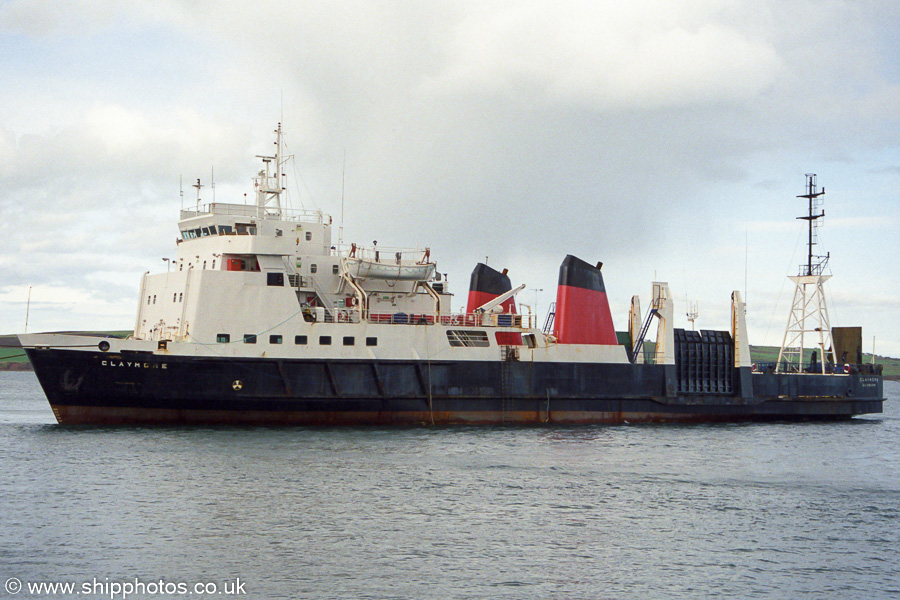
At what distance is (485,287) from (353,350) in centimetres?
762

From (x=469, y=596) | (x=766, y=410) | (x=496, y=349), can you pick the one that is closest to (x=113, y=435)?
(x=496, y=349)

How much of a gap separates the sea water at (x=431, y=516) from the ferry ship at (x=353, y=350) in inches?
52.0

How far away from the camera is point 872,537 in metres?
17.1

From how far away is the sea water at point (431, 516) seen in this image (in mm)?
13805

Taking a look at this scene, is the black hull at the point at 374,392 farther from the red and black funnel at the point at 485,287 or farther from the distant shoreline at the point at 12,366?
the distant shoreline at the point at 12,366

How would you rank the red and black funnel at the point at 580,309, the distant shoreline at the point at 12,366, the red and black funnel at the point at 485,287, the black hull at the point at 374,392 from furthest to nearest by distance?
1. the distant shoreline at the point at 12,366
2. the red and black funnel at the point at 485,287
3. the red and black funnel at the point at 580,309
4. the black hull at the point at 374,392

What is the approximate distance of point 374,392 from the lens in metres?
28.6

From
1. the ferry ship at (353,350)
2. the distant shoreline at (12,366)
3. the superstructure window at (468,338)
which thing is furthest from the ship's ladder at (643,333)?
the distant shoreline at (12,366)

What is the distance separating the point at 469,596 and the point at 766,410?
25.3 metres

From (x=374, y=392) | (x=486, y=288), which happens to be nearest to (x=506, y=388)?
(x=374, y=392)

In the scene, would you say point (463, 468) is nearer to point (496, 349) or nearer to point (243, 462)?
point (243, 462)

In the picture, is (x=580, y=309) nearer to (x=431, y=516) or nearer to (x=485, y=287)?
(x=485, y=287)

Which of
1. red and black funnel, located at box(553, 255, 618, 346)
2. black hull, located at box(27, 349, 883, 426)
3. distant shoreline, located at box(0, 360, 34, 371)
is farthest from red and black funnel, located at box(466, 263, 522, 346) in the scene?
distant shoreline, located at box(0, 360, 34, 371)

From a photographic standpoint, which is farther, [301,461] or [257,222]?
[257,222]
